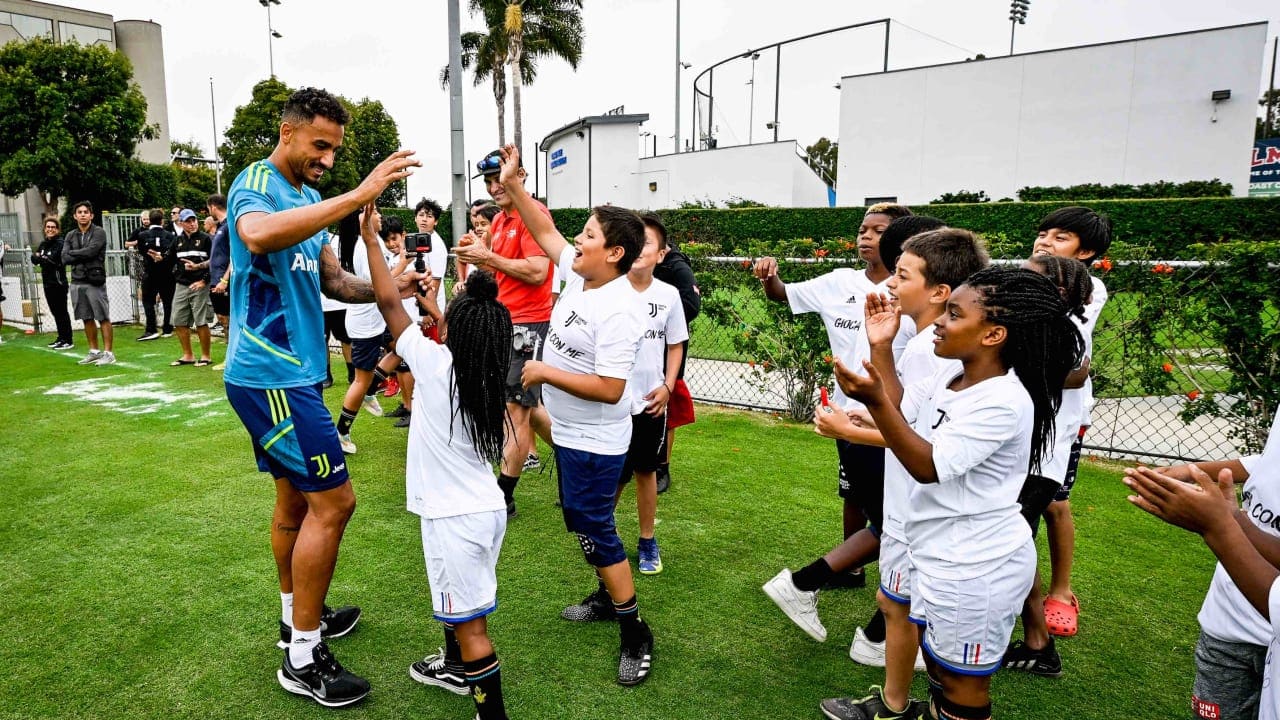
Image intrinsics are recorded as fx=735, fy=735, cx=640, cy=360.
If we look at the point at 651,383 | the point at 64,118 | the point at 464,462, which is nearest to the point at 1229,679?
the point at 464,462

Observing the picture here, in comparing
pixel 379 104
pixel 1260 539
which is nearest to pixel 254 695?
pixel 1260 539

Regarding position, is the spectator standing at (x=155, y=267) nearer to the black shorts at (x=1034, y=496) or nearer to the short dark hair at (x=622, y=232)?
the short dark hair at (x=622, y=232)

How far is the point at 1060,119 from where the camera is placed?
2688cm

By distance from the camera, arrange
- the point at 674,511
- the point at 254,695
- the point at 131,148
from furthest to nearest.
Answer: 1. the point at 131,148
2. the point at 674,511
3. the point at 254,695

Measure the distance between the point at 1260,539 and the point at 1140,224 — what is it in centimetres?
2221

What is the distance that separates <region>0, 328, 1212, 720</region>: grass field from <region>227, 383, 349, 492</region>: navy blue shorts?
34.2 inches

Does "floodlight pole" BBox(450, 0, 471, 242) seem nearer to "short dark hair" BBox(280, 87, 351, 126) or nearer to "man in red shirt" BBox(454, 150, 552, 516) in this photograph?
"man in red shirt" BBox(454, 150, 552, 516)

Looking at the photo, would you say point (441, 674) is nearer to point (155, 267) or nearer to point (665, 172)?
point (155, 267)

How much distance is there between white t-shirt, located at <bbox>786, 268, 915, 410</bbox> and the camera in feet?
11.4

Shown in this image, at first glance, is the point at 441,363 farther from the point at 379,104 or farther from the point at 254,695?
the point at 379,104

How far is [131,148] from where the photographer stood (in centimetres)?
3353

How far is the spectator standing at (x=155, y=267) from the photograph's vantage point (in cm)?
1076

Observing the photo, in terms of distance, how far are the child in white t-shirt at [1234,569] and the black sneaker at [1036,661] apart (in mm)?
1189

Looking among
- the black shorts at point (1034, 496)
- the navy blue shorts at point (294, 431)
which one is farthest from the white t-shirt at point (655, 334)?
the black shorts at point (1034, 496)
